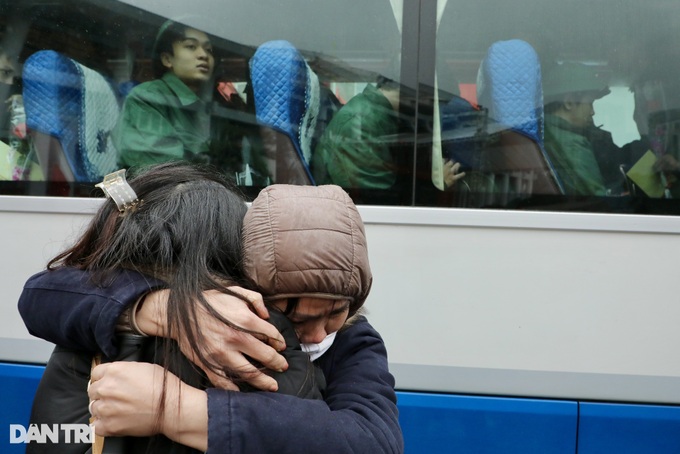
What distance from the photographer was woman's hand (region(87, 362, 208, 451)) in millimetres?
1021

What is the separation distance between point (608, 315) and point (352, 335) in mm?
1457

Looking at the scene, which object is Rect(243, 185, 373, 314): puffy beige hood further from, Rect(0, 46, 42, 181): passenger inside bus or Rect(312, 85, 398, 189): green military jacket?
Rect(0, 46, 42, 181): passenger inside bus

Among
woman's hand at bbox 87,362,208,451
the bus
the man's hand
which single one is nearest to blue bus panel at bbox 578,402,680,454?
the bus

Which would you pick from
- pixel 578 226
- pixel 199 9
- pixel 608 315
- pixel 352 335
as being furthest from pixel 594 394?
pixel 199 9

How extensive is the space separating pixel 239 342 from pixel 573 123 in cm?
189

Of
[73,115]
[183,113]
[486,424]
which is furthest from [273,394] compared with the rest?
[73,115]

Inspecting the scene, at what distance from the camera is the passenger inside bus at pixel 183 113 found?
Result: 2.70m

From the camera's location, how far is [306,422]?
104cm

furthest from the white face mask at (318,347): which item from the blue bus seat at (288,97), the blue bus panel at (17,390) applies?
the blue bus panel at (17,390)

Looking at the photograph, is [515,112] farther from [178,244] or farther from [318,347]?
[178,244]

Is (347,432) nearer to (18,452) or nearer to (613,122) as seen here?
(613,122)

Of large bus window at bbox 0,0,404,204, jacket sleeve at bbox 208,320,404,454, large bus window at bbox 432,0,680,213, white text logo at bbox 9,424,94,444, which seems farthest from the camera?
large bus window at bbox 0,0,404,204

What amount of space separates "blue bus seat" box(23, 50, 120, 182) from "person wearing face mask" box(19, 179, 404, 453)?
1.76 m

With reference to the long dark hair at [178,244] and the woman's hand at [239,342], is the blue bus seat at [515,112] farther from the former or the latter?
the woman's hand at [239,342]
